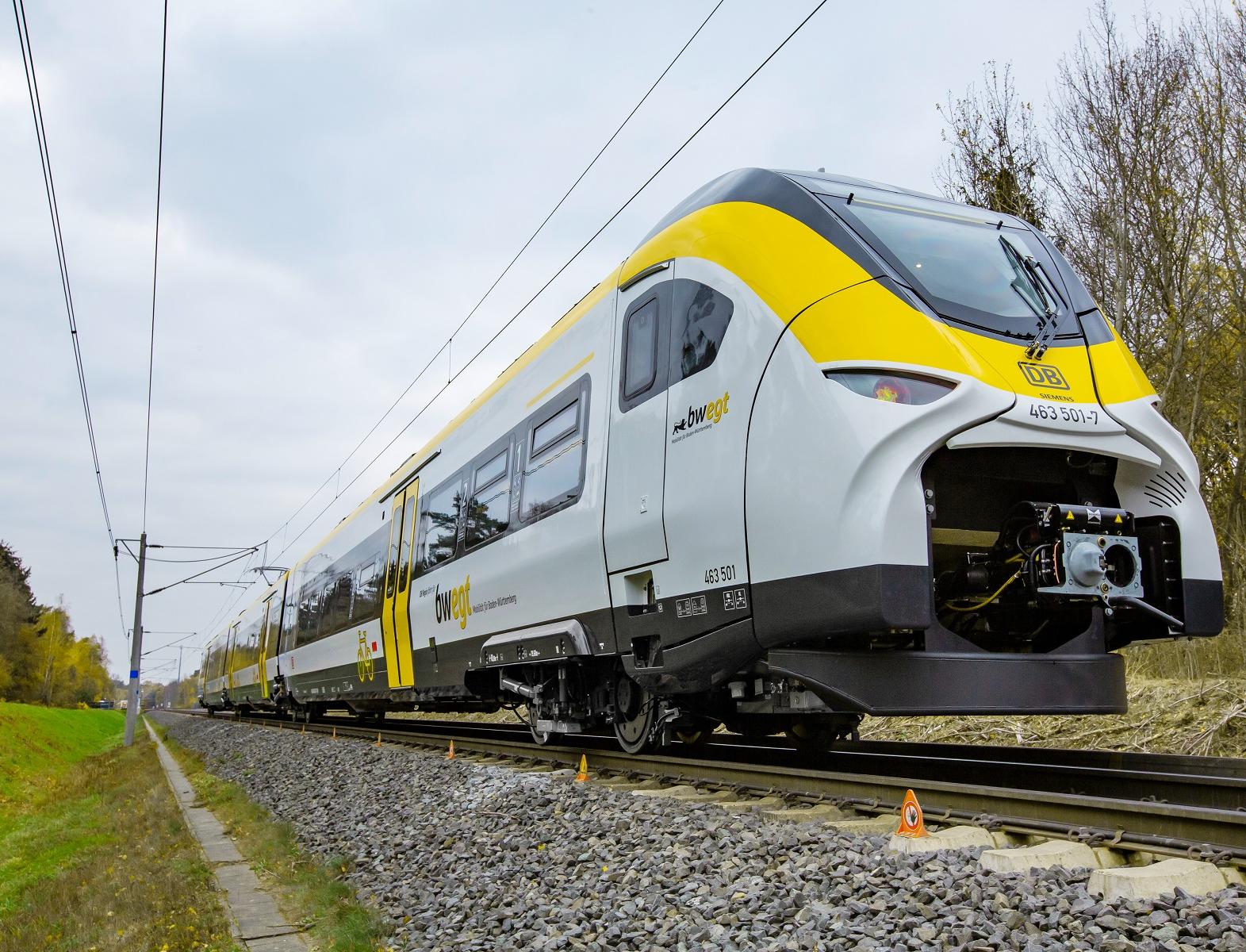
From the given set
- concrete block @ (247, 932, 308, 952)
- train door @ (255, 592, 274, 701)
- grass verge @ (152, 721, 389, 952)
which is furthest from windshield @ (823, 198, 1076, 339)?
train door @ (255, 592, 274, 701)

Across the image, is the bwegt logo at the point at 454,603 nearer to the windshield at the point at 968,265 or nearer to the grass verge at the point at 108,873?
the grass verge at the point at 108,873

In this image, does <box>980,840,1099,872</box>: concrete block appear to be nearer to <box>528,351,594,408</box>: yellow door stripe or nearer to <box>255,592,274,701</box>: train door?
<box>528,351,594,408</box>: yellow door stripe

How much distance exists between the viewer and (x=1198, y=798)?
4859 millimetres

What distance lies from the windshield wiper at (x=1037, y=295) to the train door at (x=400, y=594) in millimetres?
8209

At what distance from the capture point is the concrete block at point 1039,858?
349cm

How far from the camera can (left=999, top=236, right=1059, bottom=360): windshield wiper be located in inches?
211

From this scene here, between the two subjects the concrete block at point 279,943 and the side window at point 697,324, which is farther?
the side window at point 697,324

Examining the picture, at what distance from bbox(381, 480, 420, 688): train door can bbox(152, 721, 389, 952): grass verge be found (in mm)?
2661

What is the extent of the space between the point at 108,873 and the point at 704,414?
5996mm

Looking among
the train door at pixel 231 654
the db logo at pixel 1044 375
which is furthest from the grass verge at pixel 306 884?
the train door at pixel 231 654

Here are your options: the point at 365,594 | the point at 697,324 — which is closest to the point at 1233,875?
the point at 697,324

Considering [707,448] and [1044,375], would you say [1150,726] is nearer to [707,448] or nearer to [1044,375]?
[1044,375]

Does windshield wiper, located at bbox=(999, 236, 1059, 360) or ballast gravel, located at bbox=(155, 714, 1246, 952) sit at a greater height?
windshield wiper, located at bbox=(999, 236, 1059, 360)

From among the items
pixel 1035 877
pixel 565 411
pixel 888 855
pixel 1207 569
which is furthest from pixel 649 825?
pixel 565 411
